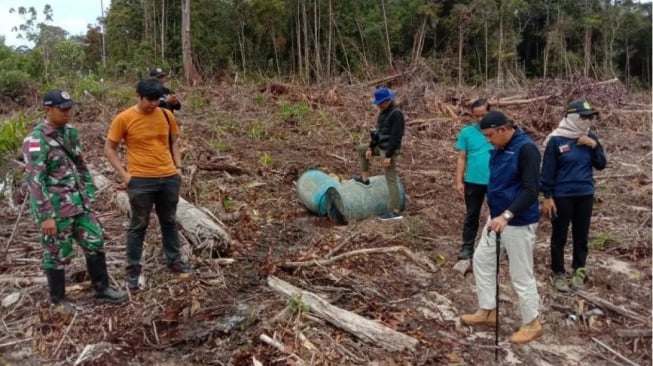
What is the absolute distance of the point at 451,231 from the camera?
20.3ft

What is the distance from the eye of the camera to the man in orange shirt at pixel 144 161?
420cm

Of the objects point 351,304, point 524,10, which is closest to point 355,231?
point 351,304

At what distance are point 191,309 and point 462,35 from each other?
2474 cm

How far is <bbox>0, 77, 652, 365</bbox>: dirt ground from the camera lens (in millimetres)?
3654

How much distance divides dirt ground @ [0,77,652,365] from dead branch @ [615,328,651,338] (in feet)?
0.05

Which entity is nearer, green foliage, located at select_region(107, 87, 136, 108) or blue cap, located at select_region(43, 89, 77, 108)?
blue cap, located at select_region(43, 89, 77, 108)

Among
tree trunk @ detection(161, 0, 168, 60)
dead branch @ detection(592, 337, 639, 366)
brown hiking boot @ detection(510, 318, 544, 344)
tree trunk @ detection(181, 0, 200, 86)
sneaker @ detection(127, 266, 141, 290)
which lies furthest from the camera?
tree trunk @ detection(161, 0, 168, 60)

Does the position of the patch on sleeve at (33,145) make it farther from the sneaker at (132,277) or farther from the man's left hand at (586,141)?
the man's left hand at (586,141)

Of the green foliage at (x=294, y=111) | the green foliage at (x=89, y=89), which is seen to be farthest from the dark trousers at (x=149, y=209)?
the green foliage at (x=89, y=89)

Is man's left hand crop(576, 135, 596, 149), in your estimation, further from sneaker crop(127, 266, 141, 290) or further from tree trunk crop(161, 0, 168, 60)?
tree trunk crop(161, 0, 168, 60)

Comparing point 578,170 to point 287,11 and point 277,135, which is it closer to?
point 277,135

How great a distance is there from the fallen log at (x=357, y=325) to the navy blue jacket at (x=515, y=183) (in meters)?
1.11

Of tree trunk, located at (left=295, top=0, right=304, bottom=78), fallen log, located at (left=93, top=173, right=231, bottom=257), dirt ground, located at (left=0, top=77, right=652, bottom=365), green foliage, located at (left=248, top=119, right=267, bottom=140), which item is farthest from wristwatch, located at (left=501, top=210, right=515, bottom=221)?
tree trunk, located at (left=295, top=0, right=304, bottom=78)

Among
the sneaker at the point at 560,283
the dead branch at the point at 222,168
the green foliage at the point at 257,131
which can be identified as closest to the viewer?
the sneaker at the point at 560,283
